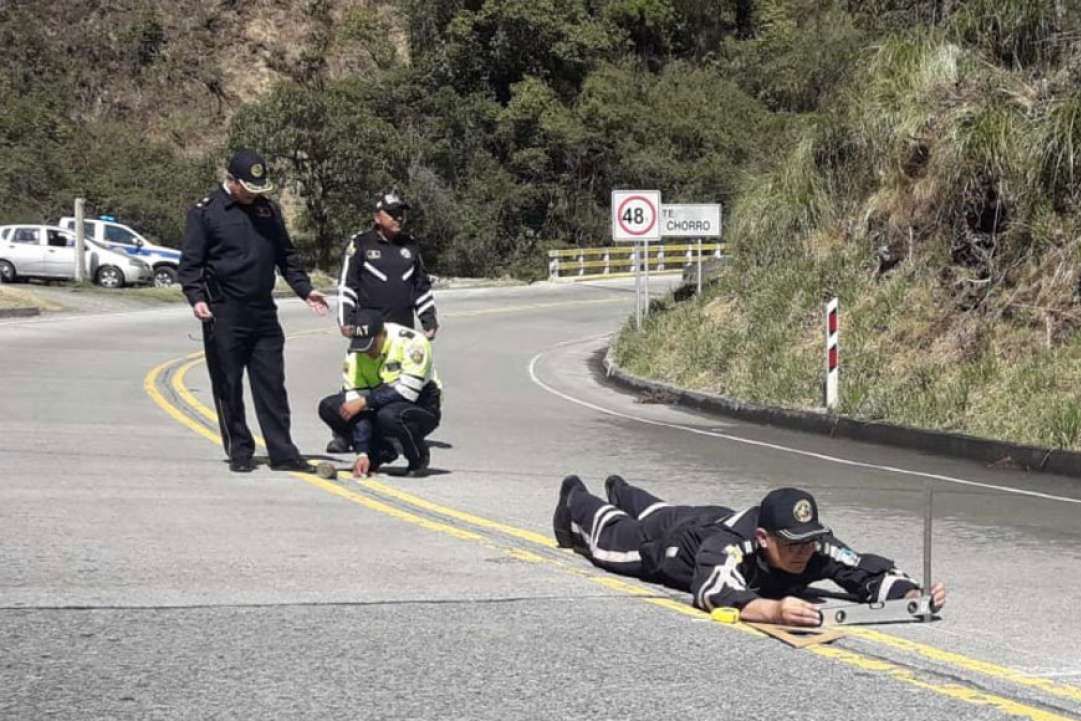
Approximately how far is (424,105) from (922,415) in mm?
48688

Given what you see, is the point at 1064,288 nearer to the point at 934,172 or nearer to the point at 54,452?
the point at 934,172

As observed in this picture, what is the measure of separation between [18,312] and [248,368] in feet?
71.2

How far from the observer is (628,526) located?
24.2 ft

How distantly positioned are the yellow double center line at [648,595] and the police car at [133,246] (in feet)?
99.7

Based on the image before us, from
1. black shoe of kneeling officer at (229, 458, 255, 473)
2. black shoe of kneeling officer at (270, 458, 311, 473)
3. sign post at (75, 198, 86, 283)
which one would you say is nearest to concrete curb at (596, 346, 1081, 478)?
black shoe of kneeling officer at (270, 458, 311, 473)

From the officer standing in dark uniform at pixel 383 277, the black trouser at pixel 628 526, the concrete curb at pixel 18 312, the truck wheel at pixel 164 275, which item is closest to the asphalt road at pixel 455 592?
the black trouser at pixel 628 526

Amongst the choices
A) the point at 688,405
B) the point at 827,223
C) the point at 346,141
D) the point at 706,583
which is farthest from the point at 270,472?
the point at 346,141

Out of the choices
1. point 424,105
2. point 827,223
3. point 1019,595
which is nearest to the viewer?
point 1019,595

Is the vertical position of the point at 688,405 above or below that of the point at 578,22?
below

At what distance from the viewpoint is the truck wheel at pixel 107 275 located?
133 feet

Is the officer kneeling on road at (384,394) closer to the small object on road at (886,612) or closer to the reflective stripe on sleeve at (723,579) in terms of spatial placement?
the reflective stripe on sleeve at (723,579)

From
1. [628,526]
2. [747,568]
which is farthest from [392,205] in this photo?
[747,568]

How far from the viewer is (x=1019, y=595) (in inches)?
292

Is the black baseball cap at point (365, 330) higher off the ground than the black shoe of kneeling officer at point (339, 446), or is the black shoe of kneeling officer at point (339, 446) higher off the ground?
the black baseball cap at point (365, 330)
